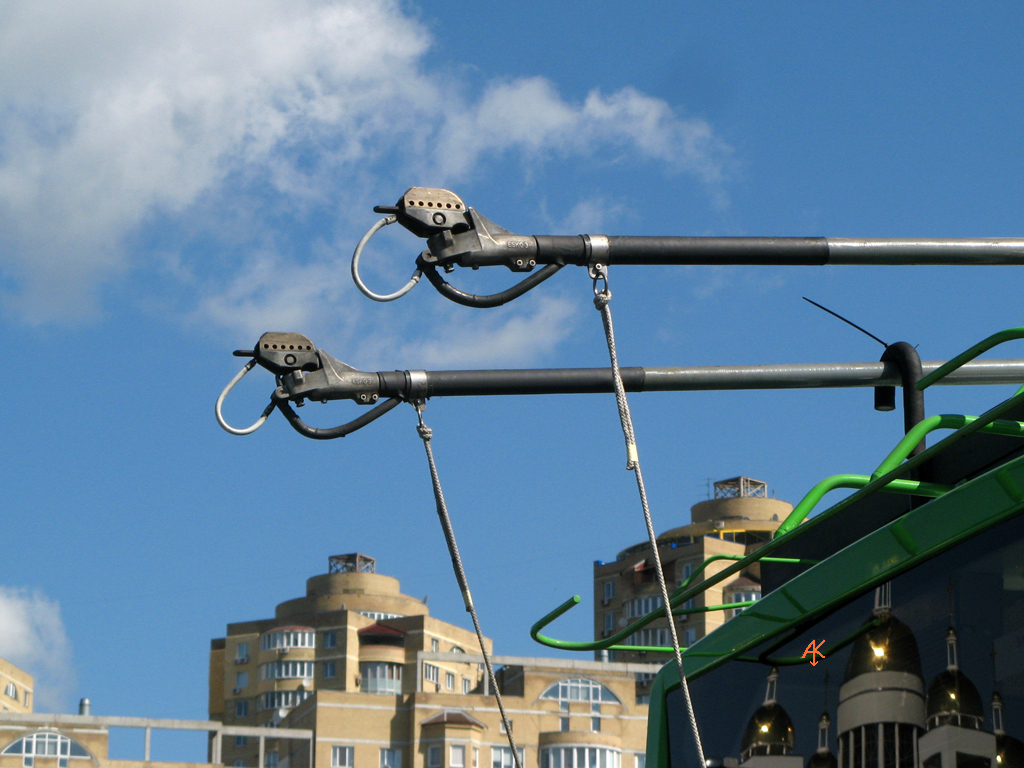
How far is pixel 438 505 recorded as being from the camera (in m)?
6.82

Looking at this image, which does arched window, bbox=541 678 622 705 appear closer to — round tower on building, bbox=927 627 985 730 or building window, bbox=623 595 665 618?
building window, bbox=623 595 665 618

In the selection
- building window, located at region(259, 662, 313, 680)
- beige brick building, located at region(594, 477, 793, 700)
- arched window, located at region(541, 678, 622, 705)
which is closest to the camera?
arched window, located at region(541, 678, 622, 705)

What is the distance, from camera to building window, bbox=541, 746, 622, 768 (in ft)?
247

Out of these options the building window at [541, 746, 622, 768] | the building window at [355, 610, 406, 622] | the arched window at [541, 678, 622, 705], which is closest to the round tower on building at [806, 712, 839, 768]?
the building window at [541, 746, 622, 768]

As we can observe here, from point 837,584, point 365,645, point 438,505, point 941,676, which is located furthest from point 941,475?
point 365,645

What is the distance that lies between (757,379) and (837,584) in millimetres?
2589

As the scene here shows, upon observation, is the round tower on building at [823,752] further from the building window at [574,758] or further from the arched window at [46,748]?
the building window at [574,758]

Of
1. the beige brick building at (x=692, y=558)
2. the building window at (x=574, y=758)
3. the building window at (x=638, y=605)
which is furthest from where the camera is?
the building window at (x=638, y=605)

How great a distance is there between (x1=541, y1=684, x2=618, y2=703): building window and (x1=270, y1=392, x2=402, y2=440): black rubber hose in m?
70.8

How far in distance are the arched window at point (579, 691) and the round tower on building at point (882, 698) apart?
72.7m

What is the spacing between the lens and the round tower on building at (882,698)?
15.2 ft

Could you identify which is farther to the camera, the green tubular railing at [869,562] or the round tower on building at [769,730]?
the round tower on building at [769,730]

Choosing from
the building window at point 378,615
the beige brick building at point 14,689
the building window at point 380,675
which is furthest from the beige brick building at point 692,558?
the beige brick building at point 14,689

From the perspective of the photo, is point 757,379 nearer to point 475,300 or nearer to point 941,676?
point 475,300
